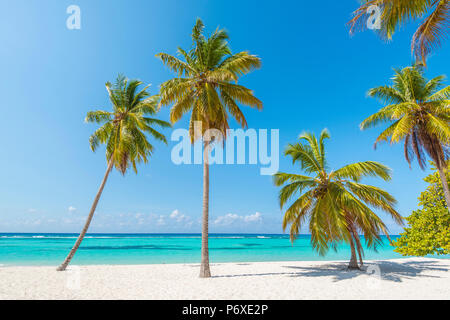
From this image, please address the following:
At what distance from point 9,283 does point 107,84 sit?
990 cm

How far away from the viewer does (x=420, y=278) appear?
9000 millimetres

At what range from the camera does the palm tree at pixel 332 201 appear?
962 cm

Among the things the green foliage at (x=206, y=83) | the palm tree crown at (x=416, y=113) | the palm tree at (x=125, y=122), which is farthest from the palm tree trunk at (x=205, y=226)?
the palm tree crown at (x=416, y=113)

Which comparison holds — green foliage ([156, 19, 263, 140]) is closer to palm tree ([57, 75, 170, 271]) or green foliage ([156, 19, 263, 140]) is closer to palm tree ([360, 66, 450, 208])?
palm tree ([57, 75, 170, 271])

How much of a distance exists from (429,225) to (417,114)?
20.7 ft

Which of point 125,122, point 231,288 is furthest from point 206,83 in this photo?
point 231,288

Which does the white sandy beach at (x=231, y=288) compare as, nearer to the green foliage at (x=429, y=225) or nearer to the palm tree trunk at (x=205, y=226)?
the palm tree trunk at (x=205, y=226)

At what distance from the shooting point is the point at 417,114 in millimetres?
10336

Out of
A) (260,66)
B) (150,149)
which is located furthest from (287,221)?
(150,149)

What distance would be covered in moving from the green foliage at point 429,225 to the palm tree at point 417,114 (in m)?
2.40

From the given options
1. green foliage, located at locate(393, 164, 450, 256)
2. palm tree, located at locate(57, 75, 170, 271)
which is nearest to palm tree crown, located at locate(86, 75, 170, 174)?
palm tree, located at locate(57, 75, 170, 271)

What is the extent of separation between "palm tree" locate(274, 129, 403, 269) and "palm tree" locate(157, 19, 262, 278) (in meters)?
3.68
